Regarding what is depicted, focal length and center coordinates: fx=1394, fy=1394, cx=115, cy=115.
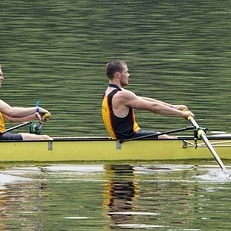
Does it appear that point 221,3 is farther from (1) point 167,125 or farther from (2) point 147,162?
(2) point 147,162

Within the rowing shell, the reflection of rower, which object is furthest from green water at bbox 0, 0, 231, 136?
the reflection of rower

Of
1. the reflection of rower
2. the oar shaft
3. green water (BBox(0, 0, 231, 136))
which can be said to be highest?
green water (BBox(0, 0, 231, 136))

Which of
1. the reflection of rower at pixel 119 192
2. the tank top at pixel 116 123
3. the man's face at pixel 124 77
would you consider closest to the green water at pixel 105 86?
the reflection of rower at pixel 119 192

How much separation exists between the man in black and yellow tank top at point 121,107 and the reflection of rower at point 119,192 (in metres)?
0.91

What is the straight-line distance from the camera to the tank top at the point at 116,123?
2067 centimetres

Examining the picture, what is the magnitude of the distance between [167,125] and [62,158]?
251 inches

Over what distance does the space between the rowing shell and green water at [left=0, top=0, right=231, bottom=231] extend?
279mm

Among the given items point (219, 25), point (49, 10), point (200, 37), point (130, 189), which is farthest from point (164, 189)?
point (49, 10)

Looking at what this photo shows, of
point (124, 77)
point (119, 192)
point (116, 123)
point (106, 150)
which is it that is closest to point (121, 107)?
point (116, 123)

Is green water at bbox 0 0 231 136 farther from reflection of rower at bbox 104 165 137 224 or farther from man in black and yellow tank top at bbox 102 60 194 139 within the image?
reflection of rower at bbox 104 165 137 224

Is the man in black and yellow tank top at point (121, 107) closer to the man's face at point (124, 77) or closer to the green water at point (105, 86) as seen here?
the man's face at point (124, 77)

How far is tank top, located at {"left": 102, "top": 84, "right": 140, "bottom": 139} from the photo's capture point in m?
20.7

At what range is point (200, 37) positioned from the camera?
4531 centimetres

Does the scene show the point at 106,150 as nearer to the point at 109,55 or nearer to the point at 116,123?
the point at 116,123
